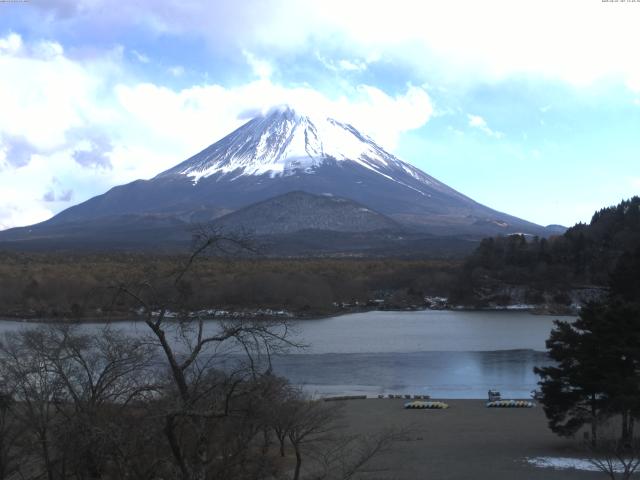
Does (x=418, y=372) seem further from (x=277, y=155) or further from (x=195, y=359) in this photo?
(x=277, y=155)

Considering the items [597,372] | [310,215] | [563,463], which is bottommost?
[563,463]

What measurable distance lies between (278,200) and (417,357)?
83.4 metres

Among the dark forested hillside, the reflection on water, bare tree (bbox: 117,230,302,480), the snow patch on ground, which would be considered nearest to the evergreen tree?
the snow patch on ground

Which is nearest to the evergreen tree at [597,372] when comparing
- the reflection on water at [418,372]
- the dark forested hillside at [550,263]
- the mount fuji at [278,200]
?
the reflection on water at [418,372]

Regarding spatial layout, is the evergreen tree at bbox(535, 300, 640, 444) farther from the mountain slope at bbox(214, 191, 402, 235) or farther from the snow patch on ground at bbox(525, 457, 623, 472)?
the mountain slope at bbox(214, 191, 402, 235)

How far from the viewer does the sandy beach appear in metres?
10.7

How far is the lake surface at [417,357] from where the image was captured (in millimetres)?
20203

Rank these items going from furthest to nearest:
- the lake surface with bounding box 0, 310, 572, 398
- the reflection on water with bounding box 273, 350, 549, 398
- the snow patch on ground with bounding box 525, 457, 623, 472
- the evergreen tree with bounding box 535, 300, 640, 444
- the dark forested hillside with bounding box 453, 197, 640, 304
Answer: the dark forested hillside with bounding box 453, 197, 640, 304 < the lake surface with bounding box 0, 310, 572, 398 < the reflection on water with bounding box 273, 350, 549, 398 < the evergreen tree with bounding box 535, 300, 640, 444 < the snow patch on ground with bounding box 525, 457, 623, 472

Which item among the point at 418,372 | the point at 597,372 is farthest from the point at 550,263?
the point at 597,372

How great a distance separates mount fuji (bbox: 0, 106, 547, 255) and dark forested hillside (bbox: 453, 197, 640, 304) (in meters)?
40.2

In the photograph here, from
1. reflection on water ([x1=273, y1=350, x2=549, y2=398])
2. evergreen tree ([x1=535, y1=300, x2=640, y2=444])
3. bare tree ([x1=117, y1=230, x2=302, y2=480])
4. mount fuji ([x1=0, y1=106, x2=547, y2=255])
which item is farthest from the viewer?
mount fuji ([x1=0, y1=106, x2=547, y2=255])

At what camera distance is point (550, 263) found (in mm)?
53812

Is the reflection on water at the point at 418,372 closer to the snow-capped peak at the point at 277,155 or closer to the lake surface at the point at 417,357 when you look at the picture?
the lake surface at the point at 417,357

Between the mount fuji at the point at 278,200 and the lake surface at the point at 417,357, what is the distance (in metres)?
51.2
